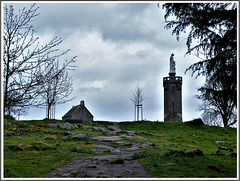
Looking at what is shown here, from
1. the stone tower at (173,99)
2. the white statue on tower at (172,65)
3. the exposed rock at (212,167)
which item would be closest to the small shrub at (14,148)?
the exposed rock at (212,167)

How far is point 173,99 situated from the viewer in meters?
51.4

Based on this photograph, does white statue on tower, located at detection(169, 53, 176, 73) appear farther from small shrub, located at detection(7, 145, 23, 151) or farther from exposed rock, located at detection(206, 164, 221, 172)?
exposed rock, located at detection(206, 164, 221, 172)

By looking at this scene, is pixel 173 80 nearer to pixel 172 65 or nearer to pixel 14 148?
pixel 172 65

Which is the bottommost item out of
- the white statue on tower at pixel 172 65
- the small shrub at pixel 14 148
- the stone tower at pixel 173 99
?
the small shrub at pixel 14 148

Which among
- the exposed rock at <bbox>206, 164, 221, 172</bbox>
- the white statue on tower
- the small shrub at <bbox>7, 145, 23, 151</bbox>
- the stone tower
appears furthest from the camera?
the white statue on tower

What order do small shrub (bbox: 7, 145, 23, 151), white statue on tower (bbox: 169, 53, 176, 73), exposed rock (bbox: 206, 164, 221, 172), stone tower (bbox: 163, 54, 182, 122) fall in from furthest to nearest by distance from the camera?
white statue on tower (bbox: 169, 53, 176, 73) → stone tower (bbox: 163, 54, 182, 122) → small shrub (bbox: 7, 145, 23, 151) → exposed rock (bbox: 206, 164, 221, 172)

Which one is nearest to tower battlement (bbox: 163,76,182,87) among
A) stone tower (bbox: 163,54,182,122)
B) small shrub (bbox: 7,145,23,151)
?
stone tower (bbox: 163,54,182,122)

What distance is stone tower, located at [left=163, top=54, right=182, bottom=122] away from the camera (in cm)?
5112

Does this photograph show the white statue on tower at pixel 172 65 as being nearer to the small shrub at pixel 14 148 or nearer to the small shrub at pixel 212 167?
the small shrub at pixel 14 148

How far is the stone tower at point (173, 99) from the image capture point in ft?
168

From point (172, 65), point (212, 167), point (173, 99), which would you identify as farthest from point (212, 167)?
point (172, 65)

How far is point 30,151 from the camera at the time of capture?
486 inches

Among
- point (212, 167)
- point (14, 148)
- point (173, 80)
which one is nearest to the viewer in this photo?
point (212, 167)

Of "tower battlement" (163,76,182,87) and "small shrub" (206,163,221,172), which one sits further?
"tower battlement" (163,76,182,87)
